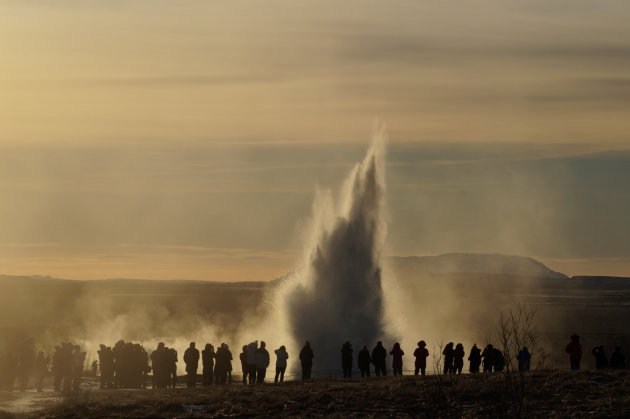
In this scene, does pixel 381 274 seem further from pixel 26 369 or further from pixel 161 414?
pixel 161 414

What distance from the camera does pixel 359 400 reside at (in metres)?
37.7

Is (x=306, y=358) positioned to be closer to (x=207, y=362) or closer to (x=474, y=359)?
(x=207, y=362)

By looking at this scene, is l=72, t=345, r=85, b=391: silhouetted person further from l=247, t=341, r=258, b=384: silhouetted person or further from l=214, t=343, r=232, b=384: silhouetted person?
l=247, t=341, r=258, b=384: silhouetted person

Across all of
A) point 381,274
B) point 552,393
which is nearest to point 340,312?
point 381,274

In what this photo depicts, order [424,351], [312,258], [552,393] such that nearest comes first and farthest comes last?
[552,393] < [424,351] < [312,258]

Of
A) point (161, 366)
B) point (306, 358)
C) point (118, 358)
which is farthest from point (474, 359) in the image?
point (118, 358)

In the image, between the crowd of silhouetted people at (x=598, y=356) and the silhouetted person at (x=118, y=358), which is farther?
the silhouetted person at (x=118, y=358)

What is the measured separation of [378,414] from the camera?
117 ft

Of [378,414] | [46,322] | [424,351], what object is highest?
[46,322]

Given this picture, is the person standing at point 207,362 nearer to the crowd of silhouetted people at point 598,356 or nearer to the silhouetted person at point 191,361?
the silhouetted person at point 191,361

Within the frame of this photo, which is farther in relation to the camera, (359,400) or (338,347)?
(338,347)

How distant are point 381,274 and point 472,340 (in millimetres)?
20832

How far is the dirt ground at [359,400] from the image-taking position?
3550cm

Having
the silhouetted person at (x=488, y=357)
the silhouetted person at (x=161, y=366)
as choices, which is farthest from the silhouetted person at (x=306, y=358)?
the silhouetted person at (x=488, y=357)
